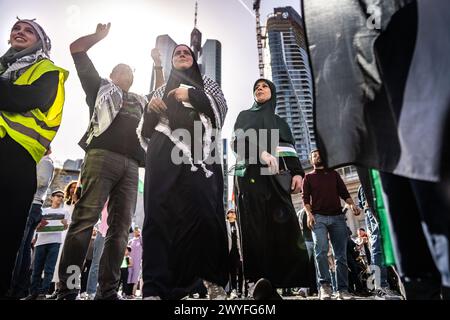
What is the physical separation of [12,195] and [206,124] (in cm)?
162

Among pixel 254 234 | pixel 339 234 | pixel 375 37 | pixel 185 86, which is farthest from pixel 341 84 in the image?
pixel 339 234

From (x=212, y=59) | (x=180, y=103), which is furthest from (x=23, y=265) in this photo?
(x=212, y=59)

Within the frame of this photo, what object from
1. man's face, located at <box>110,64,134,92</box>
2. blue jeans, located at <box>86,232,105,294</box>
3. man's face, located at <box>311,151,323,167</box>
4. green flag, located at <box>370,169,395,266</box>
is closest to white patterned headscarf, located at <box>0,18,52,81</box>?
man's face, located at <box>110,64,134,92</box>

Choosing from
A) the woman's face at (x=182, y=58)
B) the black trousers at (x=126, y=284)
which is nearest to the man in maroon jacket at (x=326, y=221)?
the woman's face at (x=182, y=58)

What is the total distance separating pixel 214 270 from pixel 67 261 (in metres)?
1.15

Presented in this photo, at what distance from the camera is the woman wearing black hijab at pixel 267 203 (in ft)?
9.04

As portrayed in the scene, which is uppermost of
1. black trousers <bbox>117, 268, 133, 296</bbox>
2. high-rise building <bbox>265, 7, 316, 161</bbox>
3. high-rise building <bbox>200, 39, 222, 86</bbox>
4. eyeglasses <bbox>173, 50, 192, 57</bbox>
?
high-rise building <bbox>200, 39, 222, 86</bbox>

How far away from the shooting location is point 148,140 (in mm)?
2703

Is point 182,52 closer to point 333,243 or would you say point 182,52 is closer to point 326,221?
point 326,221

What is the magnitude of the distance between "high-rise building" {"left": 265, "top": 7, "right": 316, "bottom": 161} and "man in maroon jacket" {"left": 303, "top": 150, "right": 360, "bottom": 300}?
2592 cm

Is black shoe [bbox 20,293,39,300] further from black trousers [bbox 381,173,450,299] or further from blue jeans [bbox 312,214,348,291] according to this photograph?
black trousers [bbox 381,173,450,299]

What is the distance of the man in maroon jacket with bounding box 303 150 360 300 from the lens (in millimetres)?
3412
